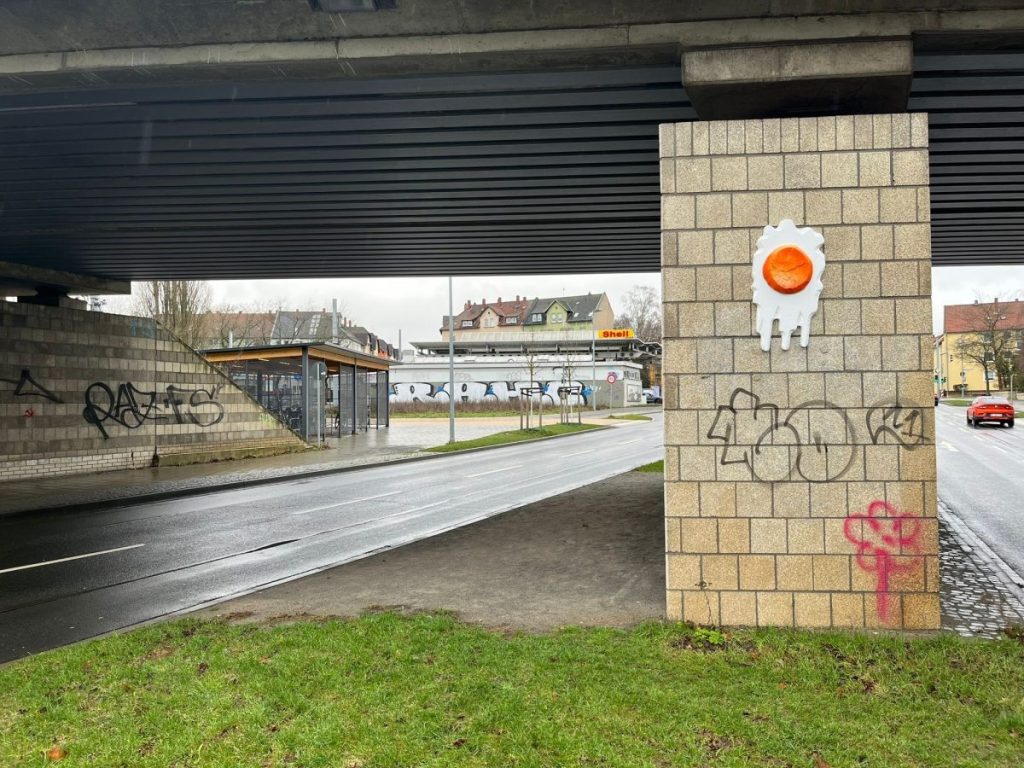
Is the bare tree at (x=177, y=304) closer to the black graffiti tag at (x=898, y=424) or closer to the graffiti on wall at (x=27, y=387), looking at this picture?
the graffiti on wall at (x=27, y=387)

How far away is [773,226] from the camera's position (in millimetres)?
5926

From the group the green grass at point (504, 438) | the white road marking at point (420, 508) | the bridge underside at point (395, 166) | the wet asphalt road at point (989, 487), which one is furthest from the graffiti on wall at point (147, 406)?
the wet asphalt road at point (989, 487)

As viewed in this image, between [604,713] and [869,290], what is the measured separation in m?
3.83

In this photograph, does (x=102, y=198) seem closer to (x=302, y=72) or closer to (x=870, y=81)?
(x=302, y=72)

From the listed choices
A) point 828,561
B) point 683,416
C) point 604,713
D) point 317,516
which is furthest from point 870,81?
point 317,516

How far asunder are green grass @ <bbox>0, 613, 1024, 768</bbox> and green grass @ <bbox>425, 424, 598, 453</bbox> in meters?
19.8

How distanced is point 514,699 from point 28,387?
53.5 feet

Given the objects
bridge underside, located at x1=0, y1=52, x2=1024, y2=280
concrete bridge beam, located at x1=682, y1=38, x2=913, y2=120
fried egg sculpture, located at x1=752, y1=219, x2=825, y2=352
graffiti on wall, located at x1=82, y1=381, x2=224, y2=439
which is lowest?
graffiti on wall, located at x1=82, y1=381, x2=224, y2=439

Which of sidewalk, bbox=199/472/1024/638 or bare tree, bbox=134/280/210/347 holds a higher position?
bare tree, bbox=134/280/210/347

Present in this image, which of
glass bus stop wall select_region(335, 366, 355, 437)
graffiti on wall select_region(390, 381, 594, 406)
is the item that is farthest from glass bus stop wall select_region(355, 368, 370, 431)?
graffiti on wall select_region(390, 381, 594, 406)

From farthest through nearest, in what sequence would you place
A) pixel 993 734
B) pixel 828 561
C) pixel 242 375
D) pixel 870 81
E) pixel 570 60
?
1. pixel 242 375
2. pixel 570 60
3. pixel 870 81
4. pixel 828 561
5. pixel 993 734

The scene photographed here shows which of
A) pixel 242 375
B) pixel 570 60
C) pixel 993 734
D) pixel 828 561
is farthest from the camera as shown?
pixel 242 375

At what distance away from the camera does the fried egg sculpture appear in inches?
229

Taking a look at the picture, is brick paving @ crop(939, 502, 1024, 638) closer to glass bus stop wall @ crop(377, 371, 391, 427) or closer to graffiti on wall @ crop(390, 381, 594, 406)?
glass bus stop wall @ crop(377, 371, 391, 427)
